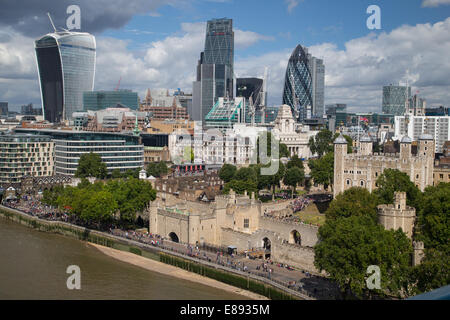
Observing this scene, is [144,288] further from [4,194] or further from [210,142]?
[210,142]

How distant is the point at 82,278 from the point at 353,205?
27.7 m

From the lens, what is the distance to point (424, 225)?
40.0 meters

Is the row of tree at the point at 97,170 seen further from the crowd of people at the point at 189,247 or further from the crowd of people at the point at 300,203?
the crowd of people at the point at 300,203

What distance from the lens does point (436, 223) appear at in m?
38.3

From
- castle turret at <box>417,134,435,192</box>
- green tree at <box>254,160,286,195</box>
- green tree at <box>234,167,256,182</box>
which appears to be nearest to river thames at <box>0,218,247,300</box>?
green tree at <box>234,167,256,182</box>

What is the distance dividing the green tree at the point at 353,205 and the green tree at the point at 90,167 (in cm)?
6513

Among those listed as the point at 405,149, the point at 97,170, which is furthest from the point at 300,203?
the point at 97,170

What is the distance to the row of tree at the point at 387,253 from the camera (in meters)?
33.6

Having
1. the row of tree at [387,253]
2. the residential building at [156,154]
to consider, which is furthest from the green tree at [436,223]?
the residential building at [156,154]

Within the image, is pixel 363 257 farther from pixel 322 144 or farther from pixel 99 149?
pixel 322 144

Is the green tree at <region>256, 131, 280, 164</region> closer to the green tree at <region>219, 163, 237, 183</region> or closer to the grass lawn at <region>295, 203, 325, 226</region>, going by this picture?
the green tree at <region>219, 163, 237, 183</region>

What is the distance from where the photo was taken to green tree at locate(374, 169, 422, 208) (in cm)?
5225
